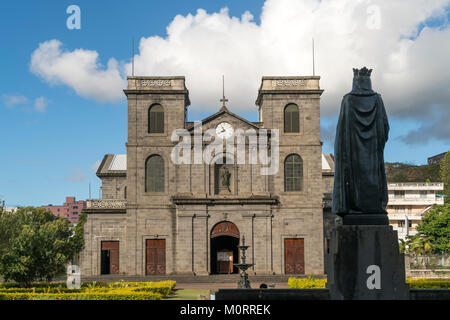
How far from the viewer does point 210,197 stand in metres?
41.2

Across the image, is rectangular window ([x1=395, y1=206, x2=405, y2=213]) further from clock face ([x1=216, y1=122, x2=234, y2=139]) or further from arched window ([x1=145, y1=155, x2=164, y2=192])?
arched window ([x1=145, y1=155, x2=164, y2=192])

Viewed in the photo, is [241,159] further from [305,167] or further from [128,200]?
[128,200]

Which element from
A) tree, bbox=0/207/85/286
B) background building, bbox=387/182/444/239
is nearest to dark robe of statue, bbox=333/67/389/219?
tree, bbox=0/207/85/286

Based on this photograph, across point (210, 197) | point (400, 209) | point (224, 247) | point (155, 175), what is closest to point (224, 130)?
point (210, 197)

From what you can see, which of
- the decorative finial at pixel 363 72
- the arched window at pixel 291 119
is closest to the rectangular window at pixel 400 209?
the arched window at pixel 291 119

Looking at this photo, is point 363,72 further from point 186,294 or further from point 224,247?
point 224,247

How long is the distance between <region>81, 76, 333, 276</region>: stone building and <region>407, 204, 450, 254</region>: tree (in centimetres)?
1675

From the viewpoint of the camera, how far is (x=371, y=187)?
488 inches

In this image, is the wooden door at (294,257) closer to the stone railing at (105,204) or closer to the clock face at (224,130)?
the clock face at (224,130)

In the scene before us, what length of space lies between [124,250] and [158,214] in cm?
401

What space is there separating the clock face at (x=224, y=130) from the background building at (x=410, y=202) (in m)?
49.2

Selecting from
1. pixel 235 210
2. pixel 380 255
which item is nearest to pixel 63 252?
pixel 235 210

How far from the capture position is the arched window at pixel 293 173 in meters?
42.1

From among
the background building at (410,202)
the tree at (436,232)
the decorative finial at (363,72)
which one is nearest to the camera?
the decorative finial at (363,72)
